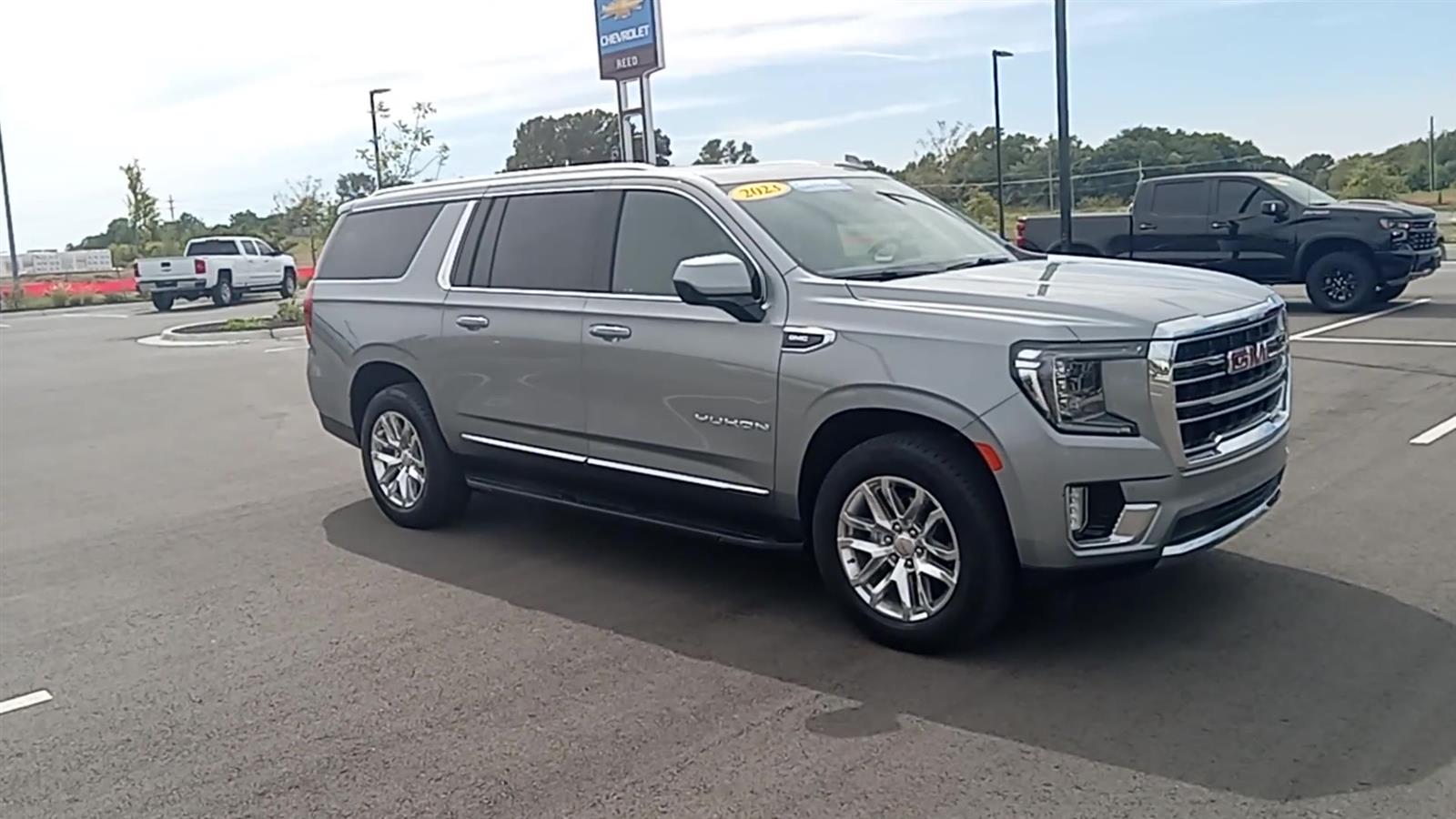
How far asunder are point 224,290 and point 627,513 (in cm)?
3046

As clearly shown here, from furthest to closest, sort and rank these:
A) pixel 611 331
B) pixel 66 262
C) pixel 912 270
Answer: pixel 66 262
pixel 611 331
pixel 912 270

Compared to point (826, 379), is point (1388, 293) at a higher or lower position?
lower

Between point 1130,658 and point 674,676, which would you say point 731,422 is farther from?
point 1130,658

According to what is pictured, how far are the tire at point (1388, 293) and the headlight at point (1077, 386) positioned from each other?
13.9 m

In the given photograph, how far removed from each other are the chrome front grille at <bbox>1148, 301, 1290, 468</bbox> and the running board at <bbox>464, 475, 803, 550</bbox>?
66.5 inches

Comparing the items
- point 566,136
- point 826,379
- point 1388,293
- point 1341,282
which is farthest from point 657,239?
point 566,136

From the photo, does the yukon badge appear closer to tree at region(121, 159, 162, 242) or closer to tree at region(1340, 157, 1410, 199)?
tree at region(1340, 157, 1410, 199)

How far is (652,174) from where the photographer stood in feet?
20.5

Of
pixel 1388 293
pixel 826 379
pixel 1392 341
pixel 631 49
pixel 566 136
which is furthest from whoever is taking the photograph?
pixel 566 136

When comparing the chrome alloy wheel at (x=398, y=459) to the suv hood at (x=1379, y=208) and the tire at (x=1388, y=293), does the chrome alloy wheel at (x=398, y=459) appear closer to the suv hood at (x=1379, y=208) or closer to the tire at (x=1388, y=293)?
the suv hood at (x=1379, y=208)

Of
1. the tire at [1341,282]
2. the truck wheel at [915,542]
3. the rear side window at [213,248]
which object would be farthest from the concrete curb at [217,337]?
the truck wheel at [915,542]

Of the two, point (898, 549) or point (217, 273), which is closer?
point (898, 549)

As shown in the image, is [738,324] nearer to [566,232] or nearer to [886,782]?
[566,232]

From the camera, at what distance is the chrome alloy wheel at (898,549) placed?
5.02 m
